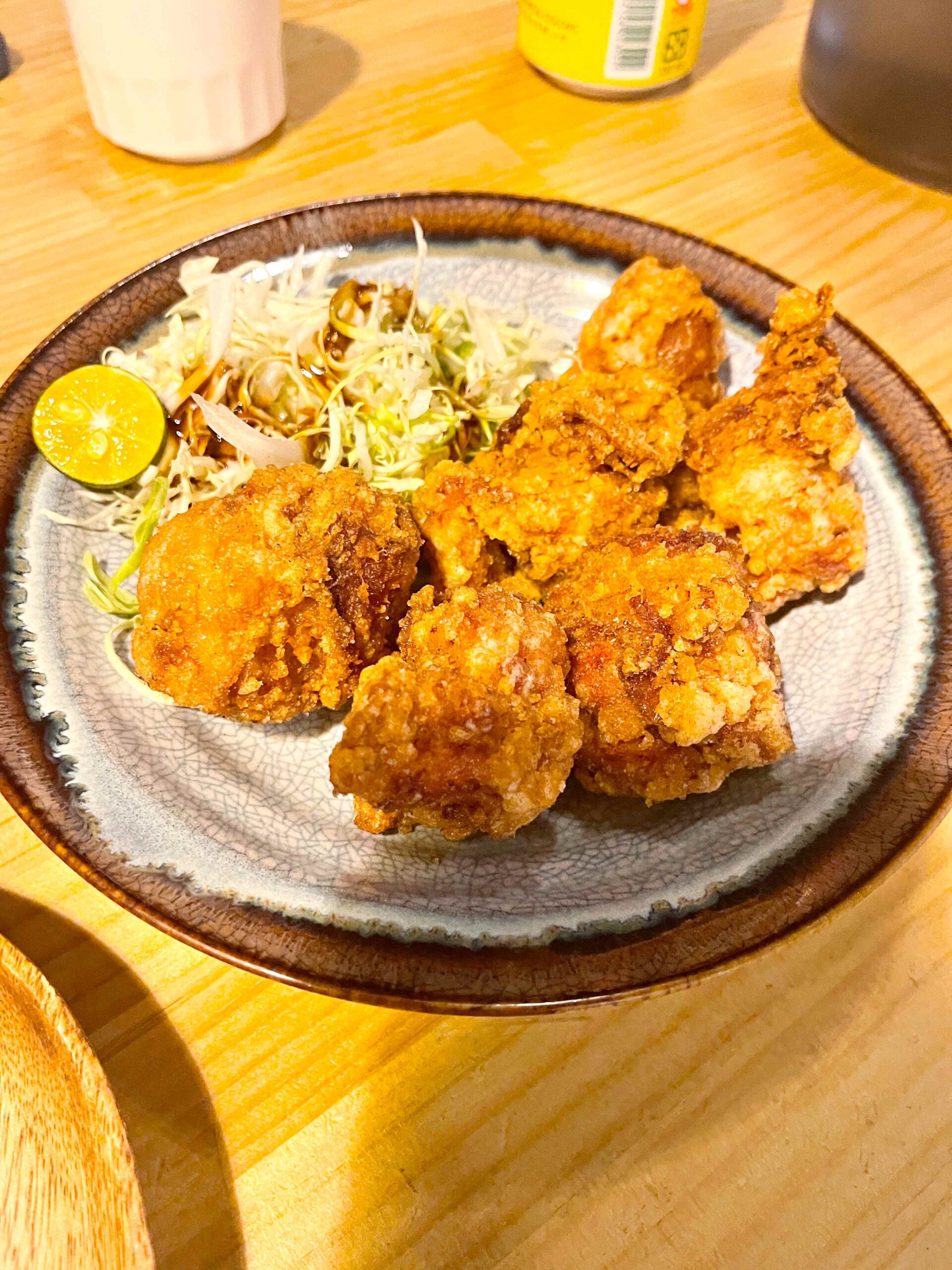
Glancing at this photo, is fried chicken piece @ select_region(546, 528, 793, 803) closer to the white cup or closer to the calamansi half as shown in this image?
the calamansi half

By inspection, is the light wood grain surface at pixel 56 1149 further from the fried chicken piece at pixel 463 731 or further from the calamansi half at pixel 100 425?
the calamansi half at pixel 100 425

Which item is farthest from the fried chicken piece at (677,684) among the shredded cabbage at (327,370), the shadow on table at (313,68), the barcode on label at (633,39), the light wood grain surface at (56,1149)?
the shadow on table at (313,68)

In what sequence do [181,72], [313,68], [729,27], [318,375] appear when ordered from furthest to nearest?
[729,27], [313,68], [181,72], [318,375]

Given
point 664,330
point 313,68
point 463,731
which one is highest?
point 313,68

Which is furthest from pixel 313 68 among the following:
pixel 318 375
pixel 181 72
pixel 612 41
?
pixel 318 375

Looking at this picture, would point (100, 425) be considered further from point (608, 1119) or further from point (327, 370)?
point (608, 1119)

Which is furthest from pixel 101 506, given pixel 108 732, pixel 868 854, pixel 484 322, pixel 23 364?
pixel 868 854
